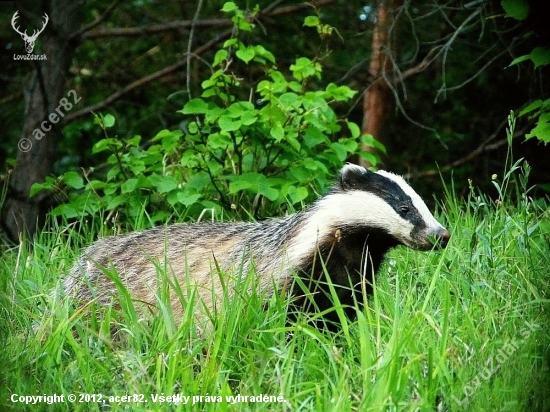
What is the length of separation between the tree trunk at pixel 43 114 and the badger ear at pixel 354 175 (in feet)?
13.1

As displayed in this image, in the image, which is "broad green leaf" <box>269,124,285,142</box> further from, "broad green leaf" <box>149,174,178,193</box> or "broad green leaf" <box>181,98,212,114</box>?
"broad green leaf" <box>149,174,178,193</box>

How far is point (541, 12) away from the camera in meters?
5.17

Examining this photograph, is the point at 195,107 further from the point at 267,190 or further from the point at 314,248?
the point at 314,248

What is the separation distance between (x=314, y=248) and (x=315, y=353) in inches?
38.6

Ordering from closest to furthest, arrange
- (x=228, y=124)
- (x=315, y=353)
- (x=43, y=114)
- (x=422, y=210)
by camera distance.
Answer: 1. (x=315, y=353)
2. (x=422, y=210)
3. (x=228, y=124)
4. (x=43, y=114)

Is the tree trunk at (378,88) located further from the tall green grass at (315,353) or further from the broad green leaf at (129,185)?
the tall green grass at (315,353)

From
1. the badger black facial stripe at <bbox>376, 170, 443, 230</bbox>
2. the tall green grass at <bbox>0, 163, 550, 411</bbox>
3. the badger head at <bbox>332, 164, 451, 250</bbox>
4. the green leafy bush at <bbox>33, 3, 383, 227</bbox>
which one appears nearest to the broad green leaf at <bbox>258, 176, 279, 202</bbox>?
the green leafy bush at <bbox>33, 3, 383, 227</bbox>

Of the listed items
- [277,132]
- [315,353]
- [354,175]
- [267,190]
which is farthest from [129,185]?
[315,353]

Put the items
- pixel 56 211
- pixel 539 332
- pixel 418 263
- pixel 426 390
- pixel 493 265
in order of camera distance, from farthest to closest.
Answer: pixel 56 211
pixel 418 263
pixel 493 265
pixel 539 332
pixel 426 390

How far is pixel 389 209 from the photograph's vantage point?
175 inches

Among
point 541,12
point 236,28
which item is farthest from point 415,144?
point 541,12

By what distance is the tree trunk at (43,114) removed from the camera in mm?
7879

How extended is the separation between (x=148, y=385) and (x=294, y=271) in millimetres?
1267

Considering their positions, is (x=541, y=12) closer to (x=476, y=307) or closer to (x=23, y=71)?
(x=476, y=307)
